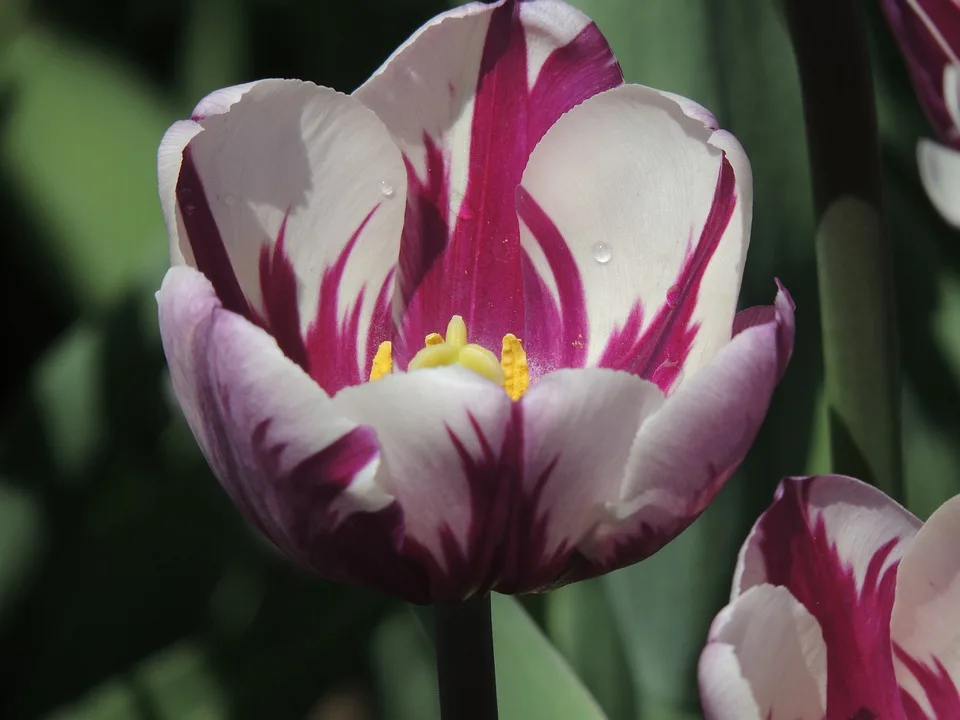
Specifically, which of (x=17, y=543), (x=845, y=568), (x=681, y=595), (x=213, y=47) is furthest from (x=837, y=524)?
(x=213, y=47)

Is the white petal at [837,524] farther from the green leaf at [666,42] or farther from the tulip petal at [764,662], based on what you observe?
the green leaf at [666,42]

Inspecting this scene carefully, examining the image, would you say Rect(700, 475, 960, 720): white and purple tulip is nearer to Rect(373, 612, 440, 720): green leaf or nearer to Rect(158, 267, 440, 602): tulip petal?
Rect(158, 267, 440, 602): tulip petal

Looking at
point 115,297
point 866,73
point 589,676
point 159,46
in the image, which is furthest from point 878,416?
point 159,46

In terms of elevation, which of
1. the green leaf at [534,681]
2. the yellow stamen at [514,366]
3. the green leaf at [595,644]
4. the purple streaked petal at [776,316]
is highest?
the purple streaked petal at [776,316]

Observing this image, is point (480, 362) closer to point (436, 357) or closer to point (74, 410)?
point (436, 357)

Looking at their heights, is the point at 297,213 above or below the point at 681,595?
above

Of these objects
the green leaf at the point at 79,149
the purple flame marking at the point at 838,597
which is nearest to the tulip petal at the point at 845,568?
the purple flame marking at the point at 838,597
